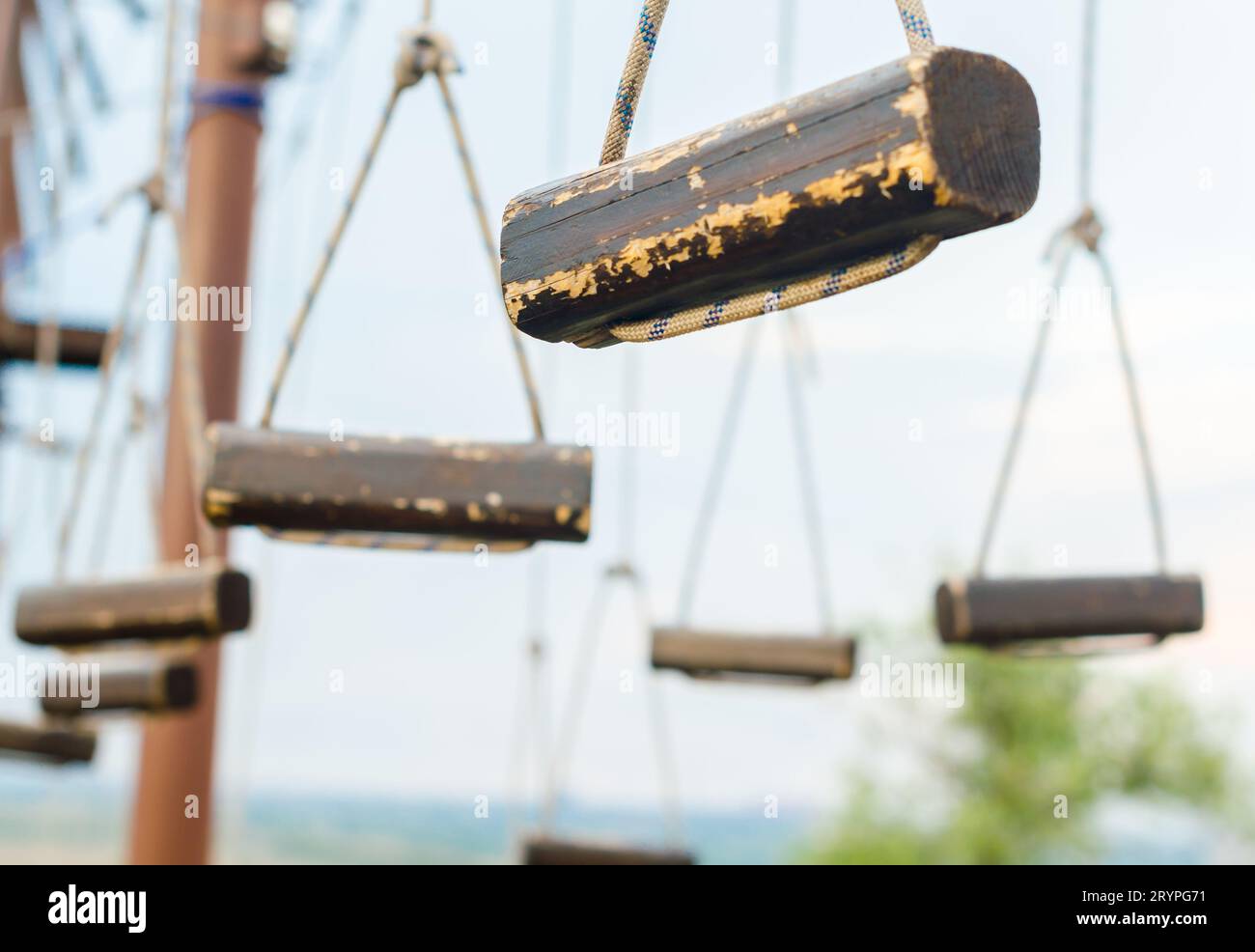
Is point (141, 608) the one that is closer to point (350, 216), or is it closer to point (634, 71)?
point (350, 216)

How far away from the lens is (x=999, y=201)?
67 cm

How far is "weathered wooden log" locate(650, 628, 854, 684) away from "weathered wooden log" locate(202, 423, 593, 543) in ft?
3.47

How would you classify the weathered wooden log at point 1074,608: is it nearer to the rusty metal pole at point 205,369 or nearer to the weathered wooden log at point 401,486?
the weathered wooden log at point 401,486

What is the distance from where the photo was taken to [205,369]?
3.36 meters

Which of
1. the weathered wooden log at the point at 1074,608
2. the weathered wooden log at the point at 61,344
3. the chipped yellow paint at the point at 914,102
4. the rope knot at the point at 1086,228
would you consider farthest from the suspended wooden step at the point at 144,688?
the weathered wooden log at the point at 61,344

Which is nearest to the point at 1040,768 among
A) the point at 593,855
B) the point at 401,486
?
the point at 593,855

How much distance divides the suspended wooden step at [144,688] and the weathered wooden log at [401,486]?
1.18 meters

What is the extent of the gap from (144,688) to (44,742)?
1078mm

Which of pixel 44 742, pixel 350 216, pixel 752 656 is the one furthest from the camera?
pixel 44 742

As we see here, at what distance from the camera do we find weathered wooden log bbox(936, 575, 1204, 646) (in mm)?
1751

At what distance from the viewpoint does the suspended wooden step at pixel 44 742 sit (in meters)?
3.17
